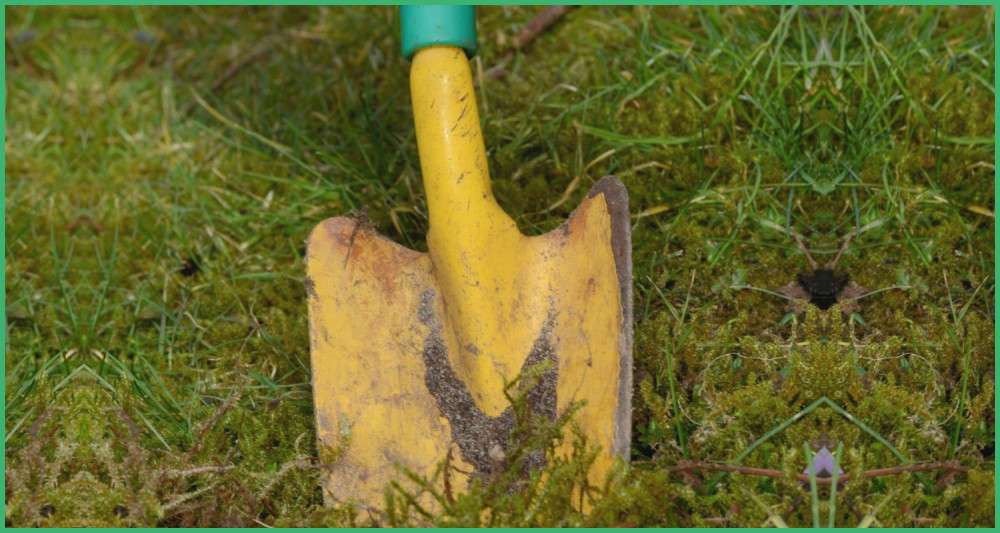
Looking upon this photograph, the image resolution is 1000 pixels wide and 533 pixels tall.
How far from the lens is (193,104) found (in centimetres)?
363

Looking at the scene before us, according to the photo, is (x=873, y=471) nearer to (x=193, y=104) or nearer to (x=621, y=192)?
(x=621, y=192)

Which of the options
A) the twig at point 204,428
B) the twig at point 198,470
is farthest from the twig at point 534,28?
the twig at point 198,470

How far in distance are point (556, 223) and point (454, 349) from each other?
1.83 feet

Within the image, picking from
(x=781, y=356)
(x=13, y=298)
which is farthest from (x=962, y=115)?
(x=13, y=298)

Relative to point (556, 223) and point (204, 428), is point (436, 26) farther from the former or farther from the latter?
point (204, 428)

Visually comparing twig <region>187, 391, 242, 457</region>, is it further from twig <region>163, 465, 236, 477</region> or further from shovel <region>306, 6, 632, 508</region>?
shovel <region>306, 6, 632, 508</region>

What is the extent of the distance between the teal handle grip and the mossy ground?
1.72 ft

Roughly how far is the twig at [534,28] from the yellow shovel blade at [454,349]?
104 cm

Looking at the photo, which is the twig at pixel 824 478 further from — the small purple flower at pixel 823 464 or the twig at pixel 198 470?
the twig at pixel 198 470

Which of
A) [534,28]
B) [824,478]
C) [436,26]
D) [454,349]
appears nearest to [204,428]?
[454,349]

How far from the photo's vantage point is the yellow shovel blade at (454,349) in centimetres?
231

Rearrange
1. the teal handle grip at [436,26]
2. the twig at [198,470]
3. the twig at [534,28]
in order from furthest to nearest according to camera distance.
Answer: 1. the twig at [534,28]
2. the teal handle grip at [436,26]
3. the twig at [198,470]

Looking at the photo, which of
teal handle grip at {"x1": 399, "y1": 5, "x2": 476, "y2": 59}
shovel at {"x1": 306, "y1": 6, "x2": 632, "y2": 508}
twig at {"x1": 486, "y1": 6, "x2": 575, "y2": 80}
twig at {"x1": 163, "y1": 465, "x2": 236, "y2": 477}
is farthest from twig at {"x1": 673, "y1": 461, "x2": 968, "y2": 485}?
twig at {"x1": 486, "y1": 6, "x2": 575, "y2": 80}

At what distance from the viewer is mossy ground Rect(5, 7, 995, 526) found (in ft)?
7.79
